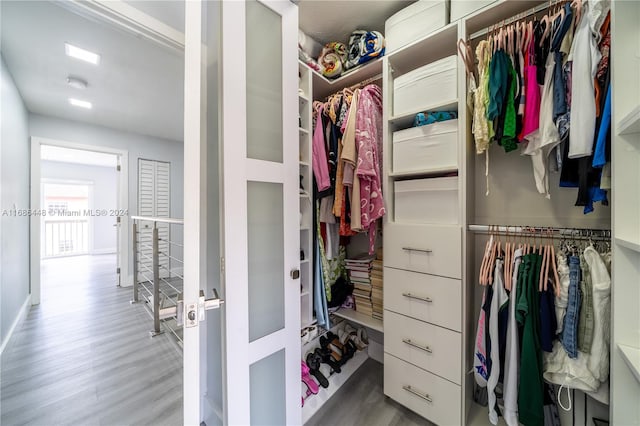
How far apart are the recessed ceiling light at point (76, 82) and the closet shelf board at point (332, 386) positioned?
332 centimetres

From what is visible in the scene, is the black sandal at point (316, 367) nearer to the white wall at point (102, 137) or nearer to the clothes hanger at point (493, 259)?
the clothes hanger at point (493, 259)

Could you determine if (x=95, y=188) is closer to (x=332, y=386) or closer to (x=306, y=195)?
(x=306, y=195)

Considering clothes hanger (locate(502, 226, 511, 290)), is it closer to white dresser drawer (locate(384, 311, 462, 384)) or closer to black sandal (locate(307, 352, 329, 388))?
white dresser drawer (locate(384, 311, 462, 384))

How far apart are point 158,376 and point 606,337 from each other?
7.43ft

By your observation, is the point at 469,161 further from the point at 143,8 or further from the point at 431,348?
the point at 143,8

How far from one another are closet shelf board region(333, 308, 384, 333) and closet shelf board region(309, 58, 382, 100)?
1.83m

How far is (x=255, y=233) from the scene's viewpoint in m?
1.04

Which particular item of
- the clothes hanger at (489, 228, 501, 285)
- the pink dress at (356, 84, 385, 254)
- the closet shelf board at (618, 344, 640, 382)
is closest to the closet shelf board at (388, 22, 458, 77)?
the pink dress at (356, 84, 385, 254)

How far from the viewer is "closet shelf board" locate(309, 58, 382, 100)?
1558mm

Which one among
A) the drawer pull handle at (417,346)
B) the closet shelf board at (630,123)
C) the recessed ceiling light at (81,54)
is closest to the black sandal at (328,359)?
the drawer pull handle at (417,346)

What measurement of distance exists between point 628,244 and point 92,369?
2.75 metres

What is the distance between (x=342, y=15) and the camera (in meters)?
1.55

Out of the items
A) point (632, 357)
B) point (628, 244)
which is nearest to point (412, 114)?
point (628, 244)

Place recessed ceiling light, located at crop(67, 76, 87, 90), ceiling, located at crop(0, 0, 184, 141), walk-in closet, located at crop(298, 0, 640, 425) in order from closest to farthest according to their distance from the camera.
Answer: walk-in closet, located at crop(298, 0, 640, 425) < ceiling, located at crop(0, 0, 184, 141) < recessed ceiling light, located at crop(67, 76, 87, 90)
